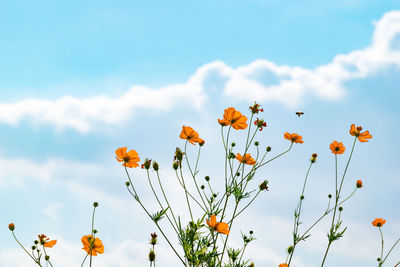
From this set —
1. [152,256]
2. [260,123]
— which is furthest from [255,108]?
[152,256]

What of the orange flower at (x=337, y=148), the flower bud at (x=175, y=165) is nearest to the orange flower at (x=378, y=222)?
the orange flower at (x=337, y=148)

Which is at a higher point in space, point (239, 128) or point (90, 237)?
point (239, 128)

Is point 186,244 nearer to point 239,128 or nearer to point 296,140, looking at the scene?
point 239,128

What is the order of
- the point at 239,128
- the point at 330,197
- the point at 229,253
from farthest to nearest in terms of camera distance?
1. the point at 330,197
2. the point at 229,253
3. the point at 239,128

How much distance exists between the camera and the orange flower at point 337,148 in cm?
515

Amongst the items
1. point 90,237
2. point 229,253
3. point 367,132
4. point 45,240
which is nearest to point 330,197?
point 367,132

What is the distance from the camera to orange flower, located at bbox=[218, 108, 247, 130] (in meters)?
4.46

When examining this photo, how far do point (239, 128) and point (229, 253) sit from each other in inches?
55.3

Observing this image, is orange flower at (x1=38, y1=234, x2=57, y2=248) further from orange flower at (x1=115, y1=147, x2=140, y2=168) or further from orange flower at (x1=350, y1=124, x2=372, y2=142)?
orange flower at (x1=350, y1=124, x2=372, y2=142)

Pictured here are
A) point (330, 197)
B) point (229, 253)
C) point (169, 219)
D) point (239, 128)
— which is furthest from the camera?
point (330, 197)

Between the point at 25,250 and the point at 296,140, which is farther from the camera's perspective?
the point at 296,140

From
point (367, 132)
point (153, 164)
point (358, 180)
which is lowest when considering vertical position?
point (153, 164)

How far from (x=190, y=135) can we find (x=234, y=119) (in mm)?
461

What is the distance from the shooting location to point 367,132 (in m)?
5.10
